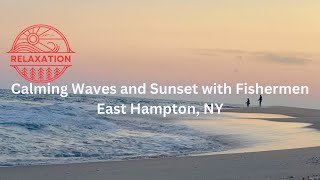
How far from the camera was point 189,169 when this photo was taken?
11477 mm

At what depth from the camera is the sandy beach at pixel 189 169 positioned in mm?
10484

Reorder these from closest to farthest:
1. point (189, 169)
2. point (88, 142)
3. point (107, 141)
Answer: point (189, 169)
point (88, 142)
point (107, 141)

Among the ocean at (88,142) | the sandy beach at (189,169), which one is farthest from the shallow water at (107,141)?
the sandy beach at (189,169)

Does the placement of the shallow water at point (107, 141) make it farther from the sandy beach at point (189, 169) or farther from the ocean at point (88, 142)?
the sandy beach at point (189, 169)

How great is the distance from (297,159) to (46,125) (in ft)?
39.8

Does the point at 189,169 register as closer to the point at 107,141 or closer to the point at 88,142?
the point at 88,142

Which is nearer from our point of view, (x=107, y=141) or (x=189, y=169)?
(x=189, y=169)

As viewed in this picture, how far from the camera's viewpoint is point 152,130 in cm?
2283

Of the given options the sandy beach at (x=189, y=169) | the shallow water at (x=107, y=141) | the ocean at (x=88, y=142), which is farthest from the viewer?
the shallow water at (x=107, y=141)

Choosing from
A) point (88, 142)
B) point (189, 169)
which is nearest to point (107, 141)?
point (88, 142)

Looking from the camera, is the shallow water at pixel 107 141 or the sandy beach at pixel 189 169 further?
the shallow water at pixel 107 141

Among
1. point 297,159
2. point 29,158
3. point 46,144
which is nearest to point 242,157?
point 297,159

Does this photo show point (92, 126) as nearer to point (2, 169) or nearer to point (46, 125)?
point (46, 125)

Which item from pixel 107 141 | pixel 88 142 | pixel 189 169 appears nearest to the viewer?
pixel 189 169
